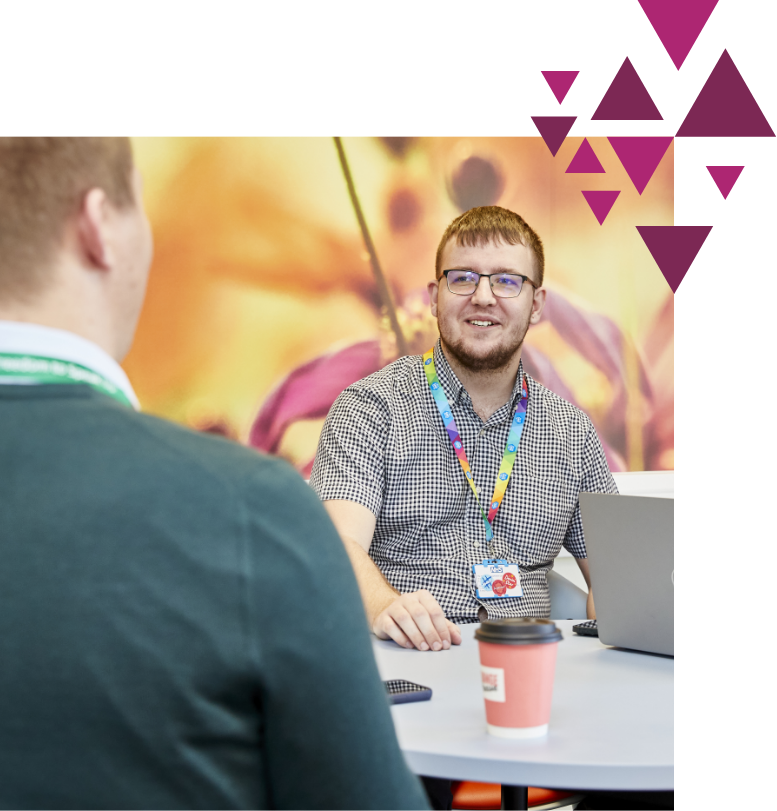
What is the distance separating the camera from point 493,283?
243 centimetres

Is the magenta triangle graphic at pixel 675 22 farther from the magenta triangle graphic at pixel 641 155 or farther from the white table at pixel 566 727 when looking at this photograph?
the magenta triangle graphic at pixel 641 155

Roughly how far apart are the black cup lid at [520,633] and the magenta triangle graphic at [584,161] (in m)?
2.61

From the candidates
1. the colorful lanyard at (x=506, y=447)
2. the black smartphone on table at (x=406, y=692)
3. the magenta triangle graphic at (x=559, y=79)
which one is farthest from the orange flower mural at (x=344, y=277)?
the black smartphone on table at (x=406, y=692)

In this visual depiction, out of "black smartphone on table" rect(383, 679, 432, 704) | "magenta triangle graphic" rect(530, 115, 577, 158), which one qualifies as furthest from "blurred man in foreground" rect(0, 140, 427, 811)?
"magenta triangle graphic" rect(530, 115, 577, 158)

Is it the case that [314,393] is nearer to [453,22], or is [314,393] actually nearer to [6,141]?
[453,22]

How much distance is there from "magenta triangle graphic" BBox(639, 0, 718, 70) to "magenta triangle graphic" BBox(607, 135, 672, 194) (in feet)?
4.68

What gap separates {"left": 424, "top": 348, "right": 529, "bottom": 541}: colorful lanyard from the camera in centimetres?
228

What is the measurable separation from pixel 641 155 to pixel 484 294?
1381 millimetres

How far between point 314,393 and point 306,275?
430 millimetres

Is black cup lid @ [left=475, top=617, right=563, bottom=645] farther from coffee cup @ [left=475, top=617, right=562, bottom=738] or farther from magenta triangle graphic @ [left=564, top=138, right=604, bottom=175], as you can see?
magenta triangle graphic @ [left=564, top=138, right=604, bottom=175]

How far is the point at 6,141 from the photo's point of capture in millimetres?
674

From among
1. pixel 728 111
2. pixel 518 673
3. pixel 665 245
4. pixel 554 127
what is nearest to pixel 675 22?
pixel 728 111

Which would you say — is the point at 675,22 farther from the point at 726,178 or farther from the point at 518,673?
the point at 518,673

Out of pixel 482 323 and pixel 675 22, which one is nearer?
pixel 675 22
